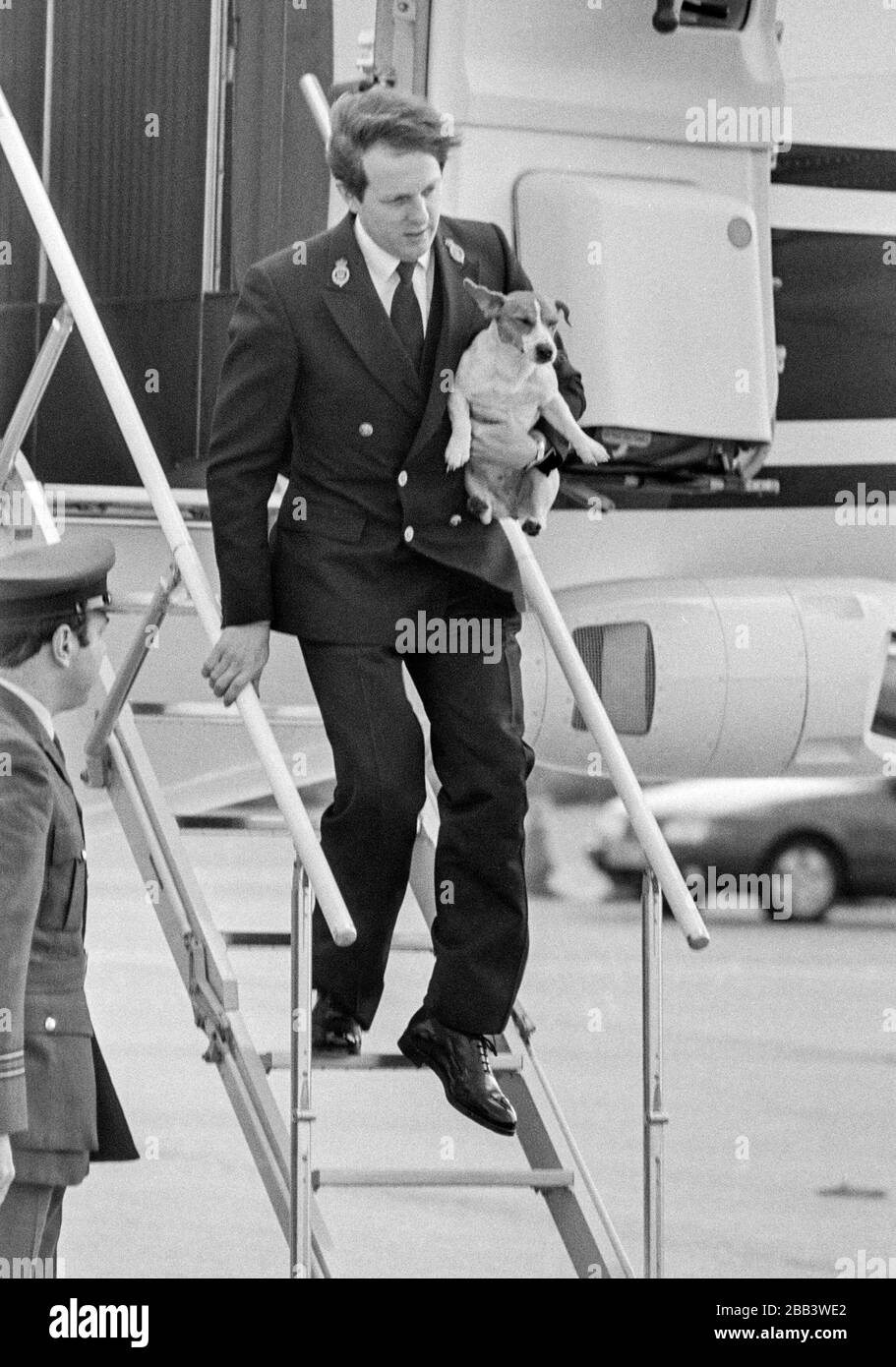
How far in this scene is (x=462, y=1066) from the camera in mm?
3578

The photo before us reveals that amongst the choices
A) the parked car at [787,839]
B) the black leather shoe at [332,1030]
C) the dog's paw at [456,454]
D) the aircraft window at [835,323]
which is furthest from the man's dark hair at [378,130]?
the parked car at [787,839]

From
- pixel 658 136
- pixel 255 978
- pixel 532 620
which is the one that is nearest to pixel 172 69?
pixel 658 136

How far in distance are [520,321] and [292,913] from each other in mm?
960

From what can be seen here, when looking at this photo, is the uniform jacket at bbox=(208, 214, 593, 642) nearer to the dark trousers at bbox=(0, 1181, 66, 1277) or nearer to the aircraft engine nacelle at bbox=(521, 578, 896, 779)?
the dark trousers at bbox=(0, 1181, 66, 1277)

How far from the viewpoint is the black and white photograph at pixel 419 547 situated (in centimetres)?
354

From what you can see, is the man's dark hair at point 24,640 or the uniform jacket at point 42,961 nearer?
the uniform jacket at point 42,961

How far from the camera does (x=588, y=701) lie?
12.9ft

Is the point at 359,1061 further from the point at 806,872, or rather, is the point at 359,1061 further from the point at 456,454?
the point at 806,872

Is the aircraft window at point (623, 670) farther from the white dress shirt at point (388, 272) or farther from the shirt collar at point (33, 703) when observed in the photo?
the shirt collar at point (33, 703)

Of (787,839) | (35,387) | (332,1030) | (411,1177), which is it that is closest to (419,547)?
(332,1030)

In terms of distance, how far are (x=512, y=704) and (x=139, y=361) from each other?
2359 mm

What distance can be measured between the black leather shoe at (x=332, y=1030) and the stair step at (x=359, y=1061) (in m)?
0.01

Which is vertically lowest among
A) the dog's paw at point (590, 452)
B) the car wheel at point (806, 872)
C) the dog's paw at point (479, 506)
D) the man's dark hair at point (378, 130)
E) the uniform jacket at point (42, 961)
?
the car wheel at point (806, 872)
